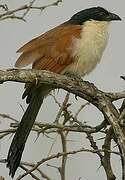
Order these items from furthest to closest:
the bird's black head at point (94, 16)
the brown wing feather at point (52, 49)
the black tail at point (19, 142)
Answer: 1. the bird's black head at point (94, 16)
2. the brown wing feather at point (52, 49)
3. the black tail at point (19, 142)

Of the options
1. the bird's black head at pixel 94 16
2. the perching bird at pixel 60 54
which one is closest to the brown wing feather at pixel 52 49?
the perching bird at pixel 60 54

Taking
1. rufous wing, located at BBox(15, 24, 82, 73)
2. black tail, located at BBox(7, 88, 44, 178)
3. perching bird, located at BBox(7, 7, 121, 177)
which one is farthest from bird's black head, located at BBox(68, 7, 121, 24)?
black tail, located at BBox(7, 88, 44, 178)

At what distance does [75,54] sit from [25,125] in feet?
0.95

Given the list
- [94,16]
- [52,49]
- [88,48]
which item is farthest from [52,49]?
[94,16]

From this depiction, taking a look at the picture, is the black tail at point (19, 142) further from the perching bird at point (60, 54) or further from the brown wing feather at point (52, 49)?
the brown wing feather at point (52, 49)

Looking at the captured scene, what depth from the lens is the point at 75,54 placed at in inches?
54.8

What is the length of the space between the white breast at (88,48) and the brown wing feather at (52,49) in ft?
0.08

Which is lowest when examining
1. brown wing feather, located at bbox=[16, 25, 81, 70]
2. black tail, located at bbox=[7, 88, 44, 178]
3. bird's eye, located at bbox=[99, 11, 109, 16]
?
black tail, located at bbox=[7, 88, 44, 178]

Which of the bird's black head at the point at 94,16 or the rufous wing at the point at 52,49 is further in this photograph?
the bird's black head at the point at 94,16

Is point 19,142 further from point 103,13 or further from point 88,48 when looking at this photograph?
point 103,13

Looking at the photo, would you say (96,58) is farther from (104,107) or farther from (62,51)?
(104,107)

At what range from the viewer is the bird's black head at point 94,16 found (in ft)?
5.01

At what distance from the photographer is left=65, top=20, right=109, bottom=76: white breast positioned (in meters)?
1.40

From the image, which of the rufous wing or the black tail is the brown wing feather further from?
the black tail
